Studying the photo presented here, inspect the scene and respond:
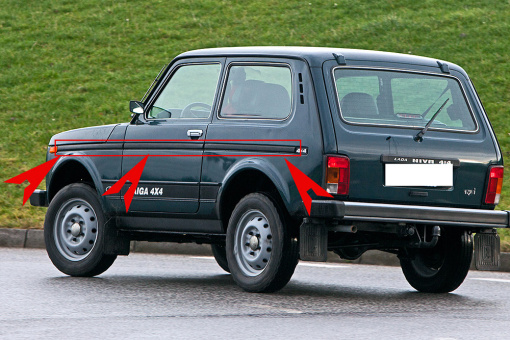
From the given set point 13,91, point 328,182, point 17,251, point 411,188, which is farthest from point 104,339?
point 13,91

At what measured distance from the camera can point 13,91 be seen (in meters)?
19.6

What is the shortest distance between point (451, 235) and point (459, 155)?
3.02 feet

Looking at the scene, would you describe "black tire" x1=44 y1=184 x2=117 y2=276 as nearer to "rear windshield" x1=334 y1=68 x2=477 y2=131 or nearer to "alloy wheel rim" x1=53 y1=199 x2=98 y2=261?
"alloy wheel rim" x1=53 y1=199 x2=98 y2=261

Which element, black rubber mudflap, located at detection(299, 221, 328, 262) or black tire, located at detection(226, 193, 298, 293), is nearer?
black rubber mudflap, located at detection(299, 221, 328, 262)

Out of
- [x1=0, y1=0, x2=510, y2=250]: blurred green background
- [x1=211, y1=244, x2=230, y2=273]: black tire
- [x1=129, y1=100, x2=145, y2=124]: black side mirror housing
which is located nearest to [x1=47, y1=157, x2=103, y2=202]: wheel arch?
[x1=129, y1=100, x2=145, y2=124]: black side mirror housing

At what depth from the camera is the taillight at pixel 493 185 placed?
774 centimetres

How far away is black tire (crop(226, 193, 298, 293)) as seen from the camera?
7.30 m

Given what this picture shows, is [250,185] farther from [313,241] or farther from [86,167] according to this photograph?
[86,167]

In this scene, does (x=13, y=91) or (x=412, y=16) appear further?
(x=412, y=16)

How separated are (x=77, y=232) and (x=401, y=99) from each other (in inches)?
126

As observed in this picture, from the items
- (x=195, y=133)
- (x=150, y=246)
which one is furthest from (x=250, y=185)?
(x=150, y=246)

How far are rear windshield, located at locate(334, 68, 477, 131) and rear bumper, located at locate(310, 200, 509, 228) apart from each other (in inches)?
28.1

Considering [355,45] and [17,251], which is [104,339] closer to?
[17,251]

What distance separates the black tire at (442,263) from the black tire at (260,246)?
57.1 inches
